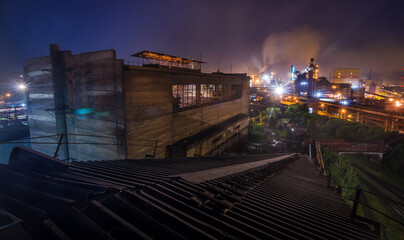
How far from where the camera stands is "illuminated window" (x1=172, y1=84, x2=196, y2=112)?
596 inches

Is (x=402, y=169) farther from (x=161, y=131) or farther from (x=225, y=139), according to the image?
(x=161, y=131)

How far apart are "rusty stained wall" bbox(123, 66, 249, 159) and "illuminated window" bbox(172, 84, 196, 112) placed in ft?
1.44

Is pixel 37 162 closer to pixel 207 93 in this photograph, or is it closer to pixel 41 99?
pixel 41 99

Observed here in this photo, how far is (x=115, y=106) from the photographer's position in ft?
37.3

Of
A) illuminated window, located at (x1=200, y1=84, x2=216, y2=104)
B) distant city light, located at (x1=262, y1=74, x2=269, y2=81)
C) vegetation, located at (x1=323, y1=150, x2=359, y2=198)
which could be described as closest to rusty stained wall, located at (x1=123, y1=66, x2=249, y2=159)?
illuminated window, located at (x1=200, y1=84, x2=216, y2=104)

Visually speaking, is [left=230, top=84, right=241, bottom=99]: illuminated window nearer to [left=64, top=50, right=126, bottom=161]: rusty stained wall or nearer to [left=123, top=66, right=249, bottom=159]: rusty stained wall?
[left=123, top=66, right=249, bottom=159]: rusty stained wall

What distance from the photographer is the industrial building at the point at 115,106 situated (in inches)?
451

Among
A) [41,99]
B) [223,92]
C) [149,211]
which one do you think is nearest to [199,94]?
[223,92]

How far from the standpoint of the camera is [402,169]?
2303 cm

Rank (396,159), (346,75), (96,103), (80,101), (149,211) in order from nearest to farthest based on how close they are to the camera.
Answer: (149,211) → (96,103) → (80,101) → (396,159) → (346,75)

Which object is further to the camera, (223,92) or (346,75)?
(346,75)

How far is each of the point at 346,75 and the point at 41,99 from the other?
648 feet

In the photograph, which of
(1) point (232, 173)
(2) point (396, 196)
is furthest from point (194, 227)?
(2) point (396, 196)

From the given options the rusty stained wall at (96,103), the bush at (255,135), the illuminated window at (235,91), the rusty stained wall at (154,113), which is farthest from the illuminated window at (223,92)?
the rusty stained wall at (96,103)
